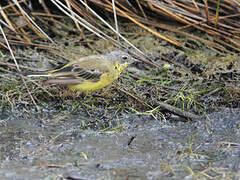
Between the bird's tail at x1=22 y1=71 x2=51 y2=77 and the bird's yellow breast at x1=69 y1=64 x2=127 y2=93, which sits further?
the bird's yellow breast at x1=69 y1=64 x2=127 y2=93

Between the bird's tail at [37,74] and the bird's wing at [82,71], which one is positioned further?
the bird's wing at [82,71]

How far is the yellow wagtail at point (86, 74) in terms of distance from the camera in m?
5.91

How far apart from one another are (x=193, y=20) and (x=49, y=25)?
261 cm

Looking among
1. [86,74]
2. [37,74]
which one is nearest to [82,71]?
[86,74]

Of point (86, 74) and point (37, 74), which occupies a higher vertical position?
point (37, 74)

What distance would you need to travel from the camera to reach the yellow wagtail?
19.4ft

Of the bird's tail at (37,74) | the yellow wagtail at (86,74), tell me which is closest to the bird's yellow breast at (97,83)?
the yellow wagtail at (86,74)

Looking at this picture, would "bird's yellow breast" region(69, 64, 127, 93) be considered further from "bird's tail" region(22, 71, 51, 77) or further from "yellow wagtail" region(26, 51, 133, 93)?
"bird's tail" region(22, 71, 51, 77)

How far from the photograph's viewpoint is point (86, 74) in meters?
6.06

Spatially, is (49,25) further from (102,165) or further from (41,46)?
(102,165)

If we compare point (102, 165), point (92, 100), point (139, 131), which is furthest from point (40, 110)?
point (102, 165)

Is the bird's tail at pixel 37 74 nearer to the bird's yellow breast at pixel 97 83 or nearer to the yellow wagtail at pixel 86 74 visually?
the yellow wagtail at pixel 86 74

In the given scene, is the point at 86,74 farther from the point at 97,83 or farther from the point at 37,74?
the point at 37,74

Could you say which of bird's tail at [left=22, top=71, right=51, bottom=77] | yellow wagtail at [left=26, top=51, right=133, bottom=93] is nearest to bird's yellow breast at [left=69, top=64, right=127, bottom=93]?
yellow wagtail at [left=26, top=51, right=133, bottom=93]
